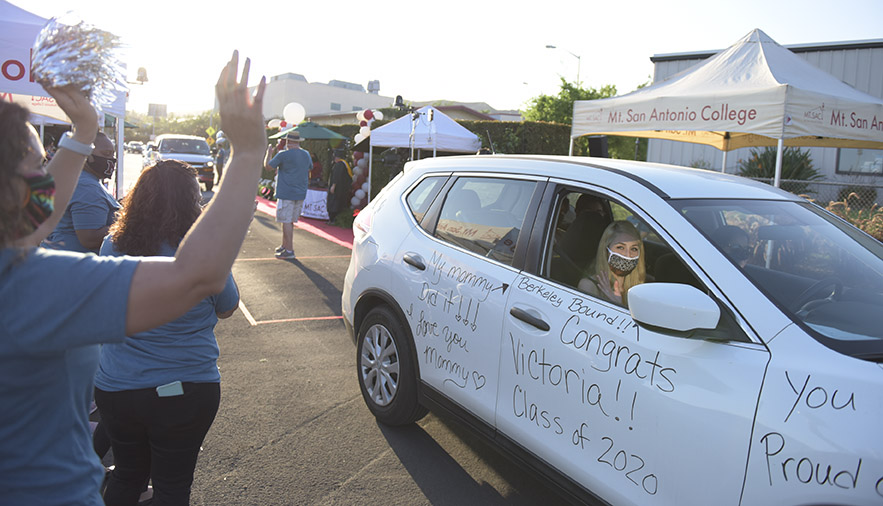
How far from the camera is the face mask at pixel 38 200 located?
44.9 inches

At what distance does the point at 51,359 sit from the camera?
120 centimetres

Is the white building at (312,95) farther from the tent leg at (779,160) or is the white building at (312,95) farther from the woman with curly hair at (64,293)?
the woman with curly hair at (64,293)

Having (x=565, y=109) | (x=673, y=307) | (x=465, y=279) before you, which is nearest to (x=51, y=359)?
(x=673, y=307)

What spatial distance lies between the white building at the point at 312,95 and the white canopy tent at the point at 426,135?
48.7 m

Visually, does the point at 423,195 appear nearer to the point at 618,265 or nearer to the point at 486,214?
the point at 486,214

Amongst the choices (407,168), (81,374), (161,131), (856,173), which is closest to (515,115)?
(856,173)

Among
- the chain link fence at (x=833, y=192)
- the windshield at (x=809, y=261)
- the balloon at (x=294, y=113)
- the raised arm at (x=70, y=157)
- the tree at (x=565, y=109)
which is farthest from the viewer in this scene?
the tree at (x=565, y=109)

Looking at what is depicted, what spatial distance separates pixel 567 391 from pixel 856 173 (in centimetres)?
1876

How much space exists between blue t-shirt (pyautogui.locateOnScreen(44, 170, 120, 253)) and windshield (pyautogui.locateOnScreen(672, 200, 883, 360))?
10.6 feet

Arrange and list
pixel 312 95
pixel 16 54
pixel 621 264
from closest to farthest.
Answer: pixel 621 264 → pixel 16 54 → pixel 312 95

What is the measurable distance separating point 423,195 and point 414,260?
0.57 m

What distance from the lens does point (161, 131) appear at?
9906 centimetres

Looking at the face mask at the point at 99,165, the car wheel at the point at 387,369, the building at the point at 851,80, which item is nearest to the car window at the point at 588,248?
the car wheel at the point at 387,369

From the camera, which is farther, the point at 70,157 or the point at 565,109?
the point at 565,109
